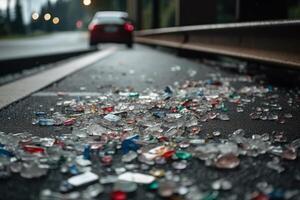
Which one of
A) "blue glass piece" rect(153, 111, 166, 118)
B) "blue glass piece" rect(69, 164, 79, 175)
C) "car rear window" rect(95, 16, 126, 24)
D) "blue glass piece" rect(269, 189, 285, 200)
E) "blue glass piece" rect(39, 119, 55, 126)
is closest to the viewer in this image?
"blue glass piece" rect(269, 189, 285, 200)

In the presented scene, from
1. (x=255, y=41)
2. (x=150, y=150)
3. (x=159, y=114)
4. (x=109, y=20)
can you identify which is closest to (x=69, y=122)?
(x=159, y=114)

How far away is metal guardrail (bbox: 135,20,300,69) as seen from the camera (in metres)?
5.51

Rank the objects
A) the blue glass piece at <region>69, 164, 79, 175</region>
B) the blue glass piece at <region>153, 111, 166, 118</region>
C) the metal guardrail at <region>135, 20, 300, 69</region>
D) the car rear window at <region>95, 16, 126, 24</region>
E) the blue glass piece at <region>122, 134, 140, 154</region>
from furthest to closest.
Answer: the car rear window at <region>95, 16, 126, 24</region> < the metal guardrail at <region>135, 20, 300, 69</region> < the blue glass piece at <region>153, 111, 166, 118</region> < the blue glass piece at <region>122, 134, 140, 154</region> < the blue glass piece at <region>69, 164, 79, 175</region>

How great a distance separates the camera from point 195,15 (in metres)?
14.6

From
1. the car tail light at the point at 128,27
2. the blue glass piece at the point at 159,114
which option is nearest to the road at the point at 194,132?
the blue glass piece at the point at 159,114

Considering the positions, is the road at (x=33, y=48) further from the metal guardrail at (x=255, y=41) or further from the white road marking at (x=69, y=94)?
the white road marking at (x=69, y=94)

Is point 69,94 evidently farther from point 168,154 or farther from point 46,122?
point 168,154

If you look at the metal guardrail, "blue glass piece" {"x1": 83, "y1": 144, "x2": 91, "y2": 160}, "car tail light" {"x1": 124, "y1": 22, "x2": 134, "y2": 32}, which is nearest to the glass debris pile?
"blue glass piece" {"x1": 83, "y1": 144, "x2": 91, "y2": 160}

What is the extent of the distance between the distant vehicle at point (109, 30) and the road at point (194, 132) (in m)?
14.2

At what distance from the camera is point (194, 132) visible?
3.14m

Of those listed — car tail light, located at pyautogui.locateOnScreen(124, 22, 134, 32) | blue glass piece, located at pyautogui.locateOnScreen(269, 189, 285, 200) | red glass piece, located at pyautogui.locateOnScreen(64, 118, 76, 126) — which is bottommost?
car tail light, located at pyautogui.locateOnScreen(124, 22, 134, 32)

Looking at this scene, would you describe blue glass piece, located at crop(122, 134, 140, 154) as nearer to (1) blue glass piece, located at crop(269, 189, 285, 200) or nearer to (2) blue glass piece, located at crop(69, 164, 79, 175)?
(2) blue glass piece, located at crop(69, 164, 79, 175)

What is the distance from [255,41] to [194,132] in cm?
422

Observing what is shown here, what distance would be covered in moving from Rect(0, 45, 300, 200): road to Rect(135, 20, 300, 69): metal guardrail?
41cm
